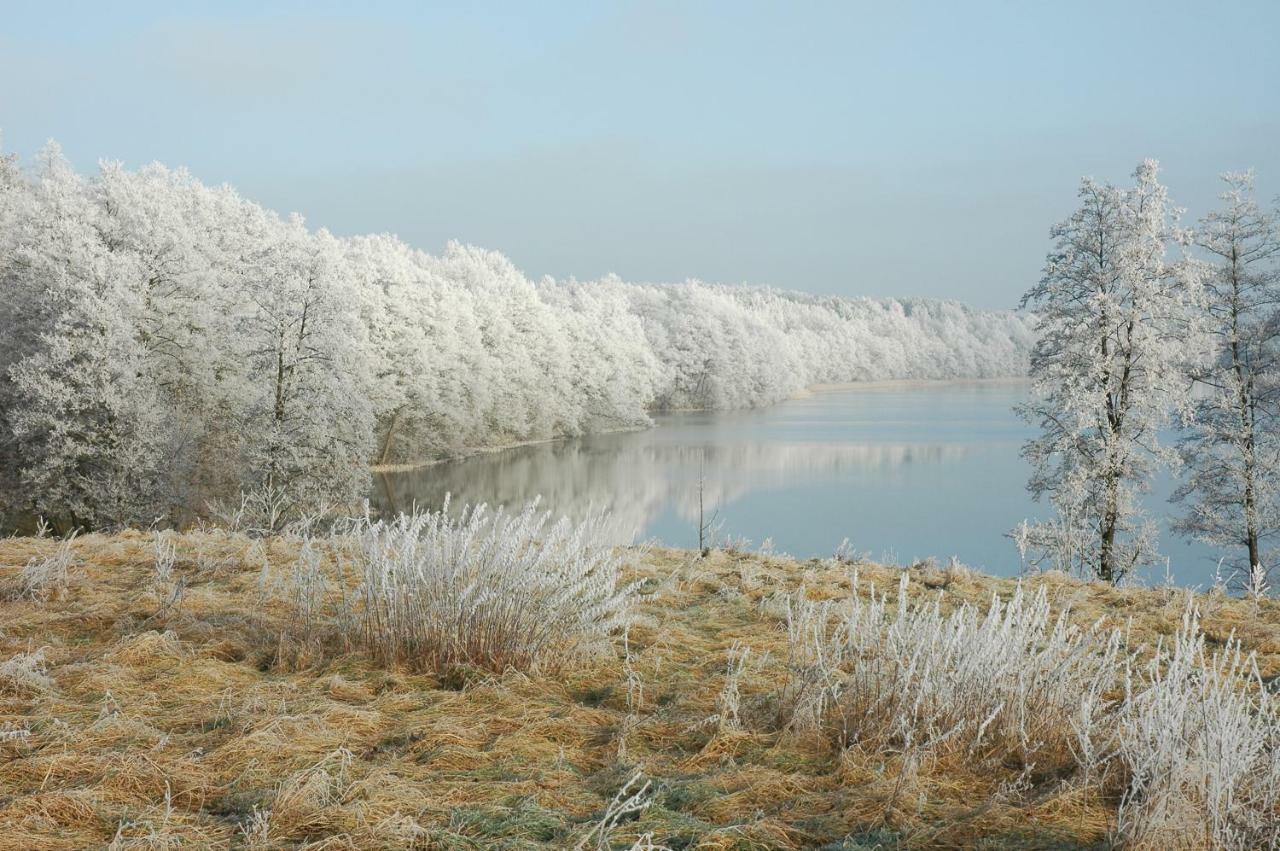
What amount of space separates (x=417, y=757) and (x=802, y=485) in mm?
29044

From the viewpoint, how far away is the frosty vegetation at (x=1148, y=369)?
18.0m

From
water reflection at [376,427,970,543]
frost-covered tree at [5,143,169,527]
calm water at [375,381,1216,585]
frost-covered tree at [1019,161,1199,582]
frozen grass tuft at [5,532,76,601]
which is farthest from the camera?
water reflection at [376,427,970,543]

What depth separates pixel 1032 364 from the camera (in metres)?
20.0

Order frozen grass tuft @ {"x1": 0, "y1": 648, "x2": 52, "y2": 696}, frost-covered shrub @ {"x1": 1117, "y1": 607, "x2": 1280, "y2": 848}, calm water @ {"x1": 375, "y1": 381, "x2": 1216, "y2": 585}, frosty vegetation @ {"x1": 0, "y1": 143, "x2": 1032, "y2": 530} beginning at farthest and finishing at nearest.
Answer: calm water @ {"x1": 375, "y1": 381, "x2": 1216, "y2": 585}
frosty vegetation @ {"x1": 0, "y1": 143, "x2": 1032, "y2": 530}
frozen grass tuft @ {"x1": 0, "y1": 648, "x2": 52, "y2": 696}
frost-covered shrub @ {"x1": 1117, "y1": 607, "x2": 1280, "y2": 848}

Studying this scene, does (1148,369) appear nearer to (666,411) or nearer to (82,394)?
(82,394)

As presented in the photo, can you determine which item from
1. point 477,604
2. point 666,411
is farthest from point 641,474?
point 666,411

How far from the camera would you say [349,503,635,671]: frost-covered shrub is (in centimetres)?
452

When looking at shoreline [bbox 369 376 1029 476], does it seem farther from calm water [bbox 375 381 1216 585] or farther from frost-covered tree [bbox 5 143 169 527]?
frost-covered tree [bbox 5 143 169 527]

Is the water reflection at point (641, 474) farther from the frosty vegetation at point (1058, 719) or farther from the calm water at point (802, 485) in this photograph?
the frosty vegetation at point (1058, 719)

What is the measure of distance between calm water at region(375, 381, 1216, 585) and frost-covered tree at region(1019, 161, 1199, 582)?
82.2 inches

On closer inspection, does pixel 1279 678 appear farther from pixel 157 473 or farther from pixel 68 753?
pixel 157 473

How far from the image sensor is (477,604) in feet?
14.6

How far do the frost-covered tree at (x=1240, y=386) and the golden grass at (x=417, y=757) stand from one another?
1570 centimetres

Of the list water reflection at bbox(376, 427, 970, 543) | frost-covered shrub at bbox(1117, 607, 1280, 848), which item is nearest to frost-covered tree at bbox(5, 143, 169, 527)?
water reflection at bbox(376, 427, 970, 543)
